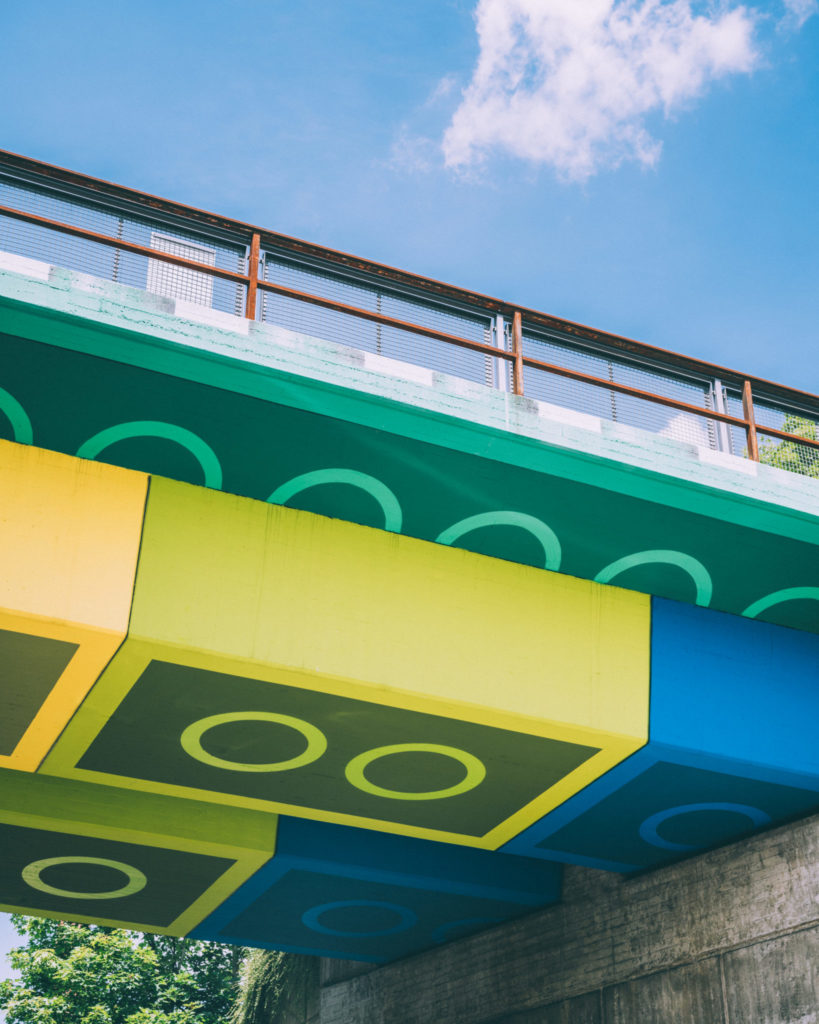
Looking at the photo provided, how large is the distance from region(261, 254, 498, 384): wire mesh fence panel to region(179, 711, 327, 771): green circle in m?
3.27

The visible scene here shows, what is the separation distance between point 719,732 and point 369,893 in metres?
5.72

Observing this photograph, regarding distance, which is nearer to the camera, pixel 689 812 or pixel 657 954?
pixel 689 812

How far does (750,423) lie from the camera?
34.3ft

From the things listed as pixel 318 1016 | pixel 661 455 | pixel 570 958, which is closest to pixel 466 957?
pixel 570 958

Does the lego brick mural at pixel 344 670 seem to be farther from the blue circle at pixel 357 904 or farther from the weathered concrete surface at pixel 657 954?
the blue circle at pixel 357 904

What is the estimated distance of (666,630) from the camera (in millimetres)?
10375

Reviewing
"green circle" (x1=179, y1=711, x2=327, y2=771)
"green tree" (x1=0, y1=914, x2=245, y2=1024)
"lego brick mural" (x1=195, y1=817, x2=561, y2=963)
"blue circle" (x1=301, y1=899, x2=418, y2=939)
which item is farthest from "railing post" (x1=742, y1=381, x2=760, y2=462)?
"green tree" (x1=0, y1=914, x2=245, y2=1024)

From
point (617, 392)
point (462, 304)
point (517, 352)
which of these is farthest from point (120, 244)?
point (617, 392)

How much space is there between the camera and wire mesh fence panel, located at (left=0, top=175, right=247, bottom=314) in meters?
8.66

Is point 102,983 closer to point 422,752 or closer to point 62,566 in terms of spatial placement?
point 422,752

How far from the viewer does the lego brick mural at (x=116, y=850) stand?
453 inches

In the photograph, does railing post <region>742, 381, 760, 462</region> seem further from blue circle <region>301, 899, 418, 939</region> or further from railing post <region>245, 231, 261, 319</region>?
blue circle <region>301, 899, 418, 939</region>

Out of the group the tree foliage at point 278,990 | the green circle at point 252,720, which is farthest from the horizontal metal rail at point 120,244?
the tree foliage at point 278,990

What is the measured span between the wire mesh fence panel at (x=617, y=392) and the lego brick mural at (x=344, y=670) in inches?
62.0
